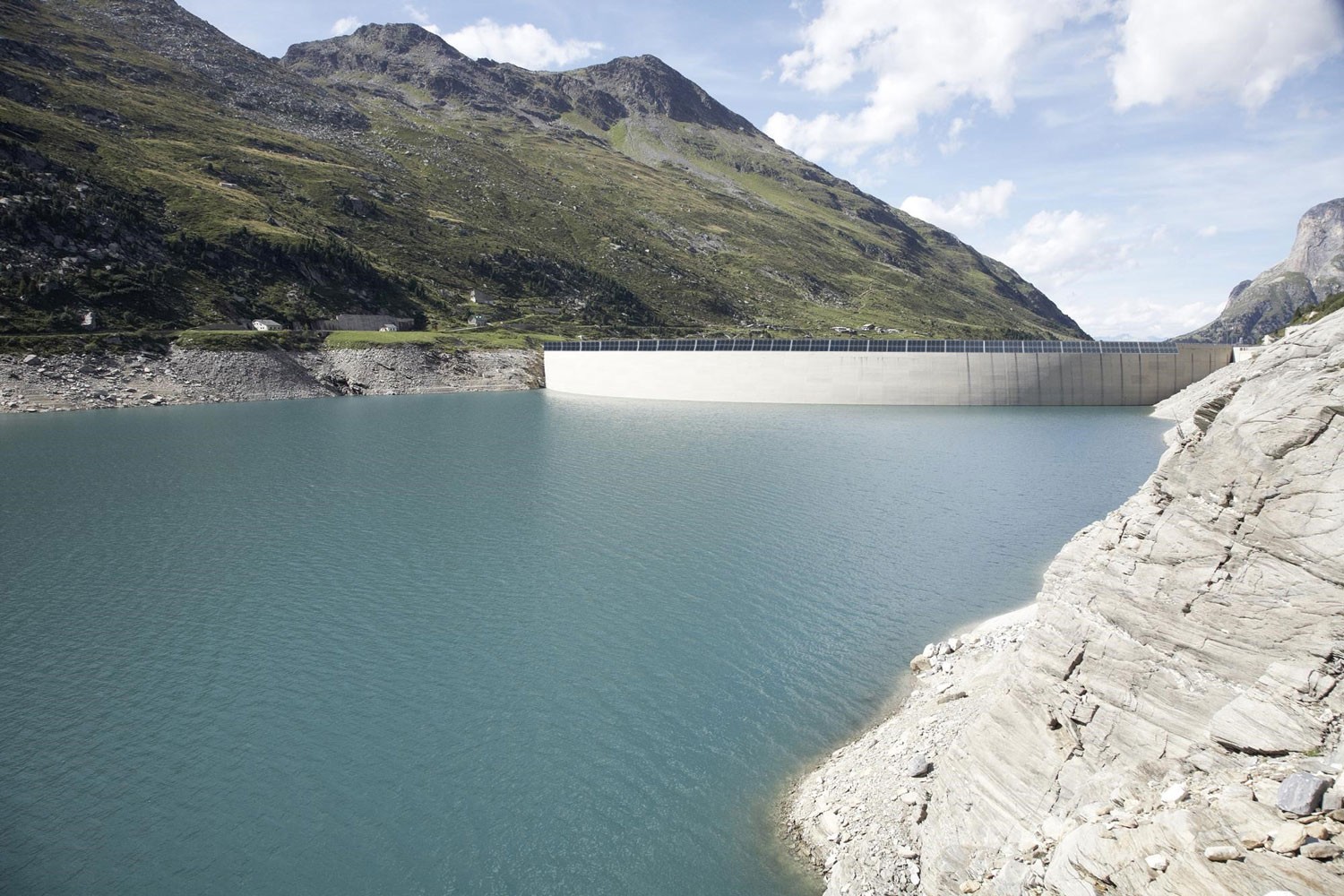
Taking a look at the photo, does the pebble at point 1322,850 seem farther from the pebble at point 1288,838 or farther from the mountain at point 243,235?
the mountain at point 243,235

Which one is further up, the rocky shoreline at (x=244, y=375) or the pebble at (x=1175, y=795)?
the rocky shoreline at (x=244, y=375)

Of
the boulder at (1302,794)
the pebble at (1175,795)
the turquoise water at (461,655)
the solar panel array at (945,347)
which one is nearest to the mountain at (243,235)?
the solar panel array at (945,347)

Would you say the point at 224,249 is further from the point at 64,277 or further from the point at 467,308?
the point at 467,308

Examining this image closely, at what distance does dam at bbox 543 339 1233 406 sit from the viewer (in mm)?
83375

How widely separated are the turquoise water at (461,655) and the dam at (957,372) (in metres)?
38.7

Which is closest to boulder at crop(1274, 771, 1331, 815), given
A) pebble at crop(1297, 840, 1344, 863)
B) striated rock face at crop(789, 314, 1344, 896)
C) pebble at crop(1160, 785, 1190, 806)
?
striated rock face at crop(789, 314, 1344, 896)

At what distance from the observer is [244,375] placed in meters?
87.3

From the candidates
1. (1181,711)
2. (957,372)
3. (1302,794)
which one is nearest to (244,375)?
(957,372)

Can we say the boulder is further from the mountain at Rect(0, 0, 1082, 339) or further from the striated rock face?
the mountain at Rect(0, 0, 1082, 339)

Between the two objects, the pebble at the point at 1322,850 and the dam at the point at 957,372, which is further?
the dam at the point at 957,372

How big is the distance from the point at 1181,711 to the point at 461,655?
16234 millimetres

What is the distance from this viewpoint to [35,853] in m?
12.5

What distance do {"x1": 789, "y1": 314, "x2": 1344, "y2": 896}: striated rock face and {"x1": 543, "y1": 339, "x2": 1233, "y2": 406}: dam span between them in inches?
2918

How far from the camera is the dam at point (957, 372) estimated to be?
83.4 m
